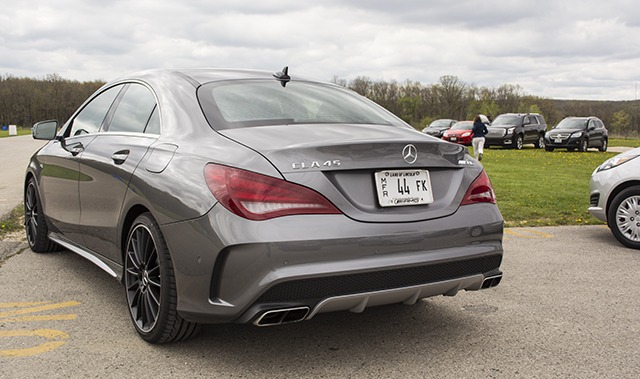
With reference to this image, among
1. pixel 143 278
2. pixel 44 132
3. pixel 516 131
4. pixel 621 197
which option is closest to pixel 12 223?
pixel 44 132

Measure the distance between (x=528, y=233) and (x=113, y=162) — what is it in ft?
17.6

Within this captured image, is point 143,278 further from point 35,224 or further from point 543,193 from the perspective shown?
point 543,193

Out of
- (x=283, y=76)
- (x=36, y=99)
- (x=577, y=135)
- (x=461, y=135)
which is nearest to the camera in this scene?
(x=283, y=76)

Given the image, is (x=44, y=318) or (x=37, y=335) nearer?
(x=37, y=335)

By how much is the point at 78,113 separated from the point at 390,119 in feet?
9.49

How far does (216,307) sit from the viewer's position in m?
3.11

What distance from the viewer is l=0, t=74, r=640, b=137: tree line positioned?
99.4 metres

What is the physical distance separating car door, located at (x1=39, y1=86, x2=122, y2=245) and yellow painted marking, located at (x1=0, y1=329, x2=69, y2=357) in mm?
1015

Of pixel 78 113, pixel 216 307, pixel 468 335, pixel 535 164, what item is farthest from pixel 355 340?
pixel 535 164

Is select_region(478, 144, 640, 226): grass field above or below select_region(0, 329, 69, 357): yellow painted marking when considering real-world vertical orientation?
below

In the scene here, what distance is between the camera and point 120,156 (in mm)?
4082

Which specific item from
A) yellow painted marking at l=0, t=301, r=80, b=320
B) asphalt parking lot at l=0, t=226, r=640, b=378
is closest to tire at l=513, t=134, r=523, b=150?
asphalt parking lot at l=0, t=226, r=640, b=378

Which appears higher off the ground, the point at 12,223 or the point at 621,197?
the point at 621,197

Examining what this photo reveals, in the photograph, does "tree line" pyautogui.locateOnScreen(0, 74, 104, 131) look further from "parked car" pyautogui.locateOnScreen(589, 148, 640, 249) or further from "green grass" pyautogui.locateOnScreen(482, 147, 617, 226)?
"parked car" pyautogui.locateOnScreen(589, 148, 640, 249)
